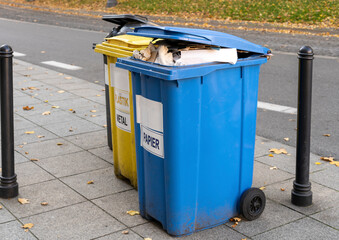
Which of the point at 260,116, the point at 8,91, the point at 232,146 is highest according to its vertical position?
the point at 8,91

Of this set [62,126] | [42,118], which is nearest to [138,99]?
[62,126]

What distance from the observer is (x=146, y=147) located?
13.0 ft

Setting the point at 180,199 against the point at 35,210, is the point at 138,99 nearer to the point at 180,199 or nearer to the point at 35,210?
the point at 180,199

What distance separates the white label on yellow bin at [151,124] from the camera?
375 centimetres

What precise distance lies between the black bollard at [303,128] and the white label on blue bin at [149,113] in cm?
128

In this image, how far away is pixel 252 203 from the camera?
4133mm

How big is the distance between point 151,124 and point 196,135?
34 centimetres

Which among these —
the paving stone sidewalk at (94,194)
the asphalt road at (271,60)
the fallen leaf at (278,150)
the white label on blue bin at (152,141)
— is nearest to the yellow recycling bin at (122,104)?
the paving stone sidewalk at (94,194)

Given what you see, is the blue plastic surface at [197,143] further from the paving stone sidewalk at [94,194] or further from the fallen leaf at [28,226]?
the fallen leaf at [28,226]

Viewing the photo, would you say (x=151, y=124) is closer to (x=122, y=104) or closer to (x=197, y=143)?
(x=197, y=143)

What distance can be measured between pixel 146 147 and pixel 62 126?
323 centimetres

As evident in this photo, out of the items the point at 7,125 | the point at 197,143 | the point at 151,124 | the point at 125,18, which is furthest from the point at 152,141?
the point at 125,18

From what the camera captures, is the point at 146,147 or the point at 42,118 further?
the point at 42,118

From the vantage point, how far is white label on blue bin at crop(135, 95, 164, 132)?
374 cm
